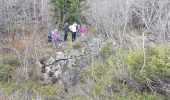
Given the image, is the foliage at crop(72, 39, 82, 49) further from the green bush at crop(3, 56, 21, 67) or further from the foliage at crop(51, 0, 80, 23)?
the green bush at crop(3, 56, 21, 67)

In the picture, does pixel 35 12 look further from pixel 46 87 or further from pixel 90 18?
pixel 46 87

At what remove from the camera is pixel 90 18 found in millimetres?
25281

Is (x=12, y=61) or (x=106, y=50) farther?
(x=12, y=61)

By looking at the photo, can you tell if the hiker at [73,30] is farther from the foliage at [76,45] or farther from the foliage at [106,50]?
the foliage at [106,50]

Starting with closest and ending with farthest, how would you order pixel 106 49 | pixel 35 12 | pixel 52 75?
pixel 106 49 < pixel 52 75 < pixel 35 12

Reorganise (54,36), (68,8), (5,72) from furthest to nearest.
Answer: (68,8), (54,36), (5,72)

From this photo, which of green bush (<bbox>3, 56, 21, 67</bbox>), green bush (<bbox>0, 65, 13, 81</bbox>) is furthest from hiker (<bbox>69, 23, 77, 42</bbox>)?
green bush (<bbox>0, 65, 13, 81</bbox>)

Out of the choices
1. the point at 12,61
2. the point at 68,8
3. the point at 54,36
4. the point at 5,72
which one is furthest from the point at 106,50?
the point at 5,72

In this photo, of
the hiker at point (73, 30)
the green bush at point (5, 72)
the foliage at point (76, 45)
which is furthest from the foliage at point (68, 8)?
the green bush at point (5, 72)

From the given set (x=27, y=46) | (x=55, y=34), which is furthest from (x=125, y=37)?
(x=27, y=46)

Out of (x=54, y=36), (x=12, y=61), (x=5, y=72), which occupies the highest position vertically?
(x=54, y=36)

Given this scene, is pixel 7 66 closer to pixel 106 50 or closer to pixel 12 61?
pixel 12 61

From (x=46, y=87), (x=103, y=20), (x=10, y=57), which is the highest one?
(x=103, y=20)

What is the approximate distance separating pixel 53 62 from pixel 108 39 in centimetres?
351
